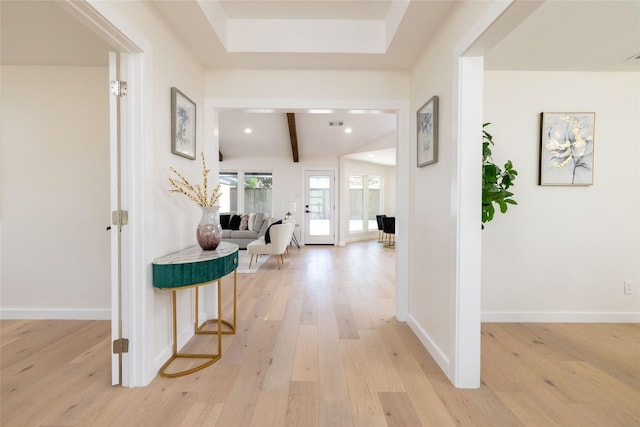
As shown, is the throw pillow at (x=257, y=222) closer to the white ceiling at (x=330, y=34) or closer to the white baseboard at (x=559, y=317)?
the white ceiling at (x=330, y=34)

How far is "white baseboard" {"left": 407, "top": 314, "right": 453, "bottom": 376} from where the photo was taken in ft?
5.98

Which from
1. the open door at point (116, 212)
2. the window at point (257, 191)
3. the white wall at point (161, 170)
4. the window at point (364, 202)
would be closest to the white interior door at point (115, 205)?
the open door at point (116, 212)

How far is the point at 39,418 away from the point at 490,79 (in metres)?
4.04

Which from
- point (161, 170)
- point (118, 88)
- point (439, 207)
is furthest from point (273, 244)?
point (118, 88)

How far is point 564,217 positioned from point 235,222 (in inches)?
234

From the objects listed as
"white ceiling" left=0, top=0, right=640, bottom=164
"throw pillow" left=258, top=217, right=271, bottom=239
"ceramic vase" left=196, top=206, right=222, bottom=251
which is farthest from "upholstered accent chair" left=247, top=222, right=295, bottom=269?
"white ceiling" left=0, top=0, right=640, bottom=164

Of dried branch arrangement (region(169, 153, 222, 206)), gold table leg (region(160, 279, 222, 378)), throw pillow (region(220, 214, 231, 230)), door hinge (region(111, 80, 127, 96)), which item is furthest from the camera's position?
throw pillow (region(220, 214, 231, 230))

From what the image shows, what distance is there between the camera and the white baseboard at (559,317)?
264 cm

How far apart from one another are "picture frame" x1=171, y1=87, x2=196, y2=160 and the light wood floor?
156 cm

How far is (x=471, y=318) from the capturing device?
5.50 feet

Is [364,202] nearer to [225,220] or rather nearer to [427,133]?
[225,220]

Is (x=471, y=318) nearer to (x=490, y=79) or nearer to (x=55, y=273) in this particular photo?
(x=490, y=79)

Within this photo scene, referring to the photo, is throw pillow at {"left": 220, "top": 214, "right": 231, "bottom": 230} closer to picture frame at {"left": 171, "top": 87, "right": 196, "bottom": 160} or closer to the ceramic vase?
picture frame at {"left": 171, "top": 87, "right": 196, "bottom": 160}

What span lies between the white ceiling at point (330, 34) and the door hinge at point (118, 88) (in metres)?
0.60
